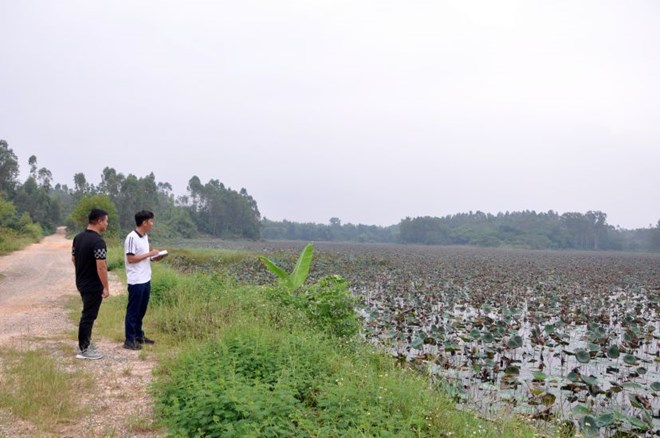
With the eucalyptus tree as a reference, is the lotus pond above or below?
below

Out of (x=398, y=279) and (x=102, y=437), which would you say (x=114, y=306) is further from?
(x=398, y=279)

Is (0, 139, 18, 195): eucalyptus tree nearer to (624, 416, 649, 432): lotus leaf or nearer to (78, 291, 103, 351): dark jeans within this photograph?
(78, 291, 103, 351): dark jeans

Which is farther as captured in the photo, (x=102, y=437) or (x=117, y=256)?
(x=117, y=256)

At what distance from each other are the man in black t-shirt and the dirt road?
1.39 ft

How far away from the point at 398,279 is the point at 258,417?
620 inches

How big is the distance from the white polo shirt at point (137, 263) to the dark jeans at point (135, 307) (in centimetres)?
9

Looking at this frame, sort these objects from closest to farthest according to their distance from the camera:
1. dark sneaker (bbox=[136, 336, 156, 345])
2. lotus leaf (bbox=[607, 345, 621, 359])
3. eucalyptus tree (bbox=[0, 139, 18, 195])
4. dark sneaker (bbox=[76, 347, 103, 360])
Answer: dark sneaker (bbox=[76, 347, 103, 360]) → dark sneaker (bbox=[136, 336, 156, 345]) → lotus leaf (bbox=[607, 345, 621, 359]) → eucalyptus tree (bbox=[0, 139, 18, 195])

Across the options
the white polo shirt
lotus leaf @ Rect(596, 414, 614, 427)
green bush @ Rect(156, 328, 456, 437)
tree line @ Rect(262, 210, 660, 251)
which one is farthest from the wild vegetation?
tree line @ Rect(262, 210, 660, 251)

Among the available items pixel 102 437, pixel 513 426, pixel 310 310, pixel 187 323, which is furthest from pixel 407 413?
pixel 187 323

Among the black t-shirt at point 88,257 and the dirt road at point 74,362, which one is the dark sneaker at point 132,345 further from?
the black t-shirt at point 88,257

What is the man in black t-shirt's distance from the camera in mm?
5406

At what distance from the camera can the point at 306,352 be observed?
5148 millimetres

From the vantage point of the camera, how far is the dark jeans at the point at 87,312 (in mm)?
5477

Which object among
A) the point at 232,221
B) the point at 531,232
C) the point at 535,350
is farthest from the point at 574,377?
the point at 531,232
